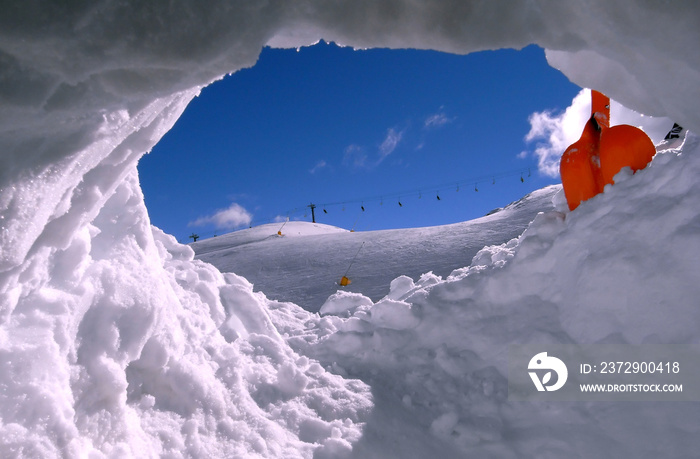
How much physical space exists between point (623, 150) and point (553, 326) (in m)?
1.63

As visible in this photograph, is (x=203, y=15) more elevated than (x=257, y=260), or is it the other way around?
(x=257, y=260)

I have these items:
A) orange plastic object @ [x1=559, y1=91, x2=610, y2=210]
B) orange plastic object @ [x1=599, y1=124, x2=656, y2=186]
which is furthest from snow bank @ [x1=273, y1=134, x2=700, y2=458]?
orange plastic object @ [x1=559, y1=91, x2=610, y2=210]

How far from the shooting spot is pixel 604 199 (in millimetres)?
3287

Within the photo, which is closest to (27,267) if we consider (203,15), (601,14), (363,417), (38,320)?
(38,320)

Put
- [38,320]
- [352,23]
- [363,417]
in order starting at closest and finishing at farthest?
[352,23] < [38,320] < [363,417]

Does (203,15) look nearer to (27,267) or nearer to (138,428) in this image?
(27,267)

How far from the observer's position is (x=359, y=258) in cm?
801

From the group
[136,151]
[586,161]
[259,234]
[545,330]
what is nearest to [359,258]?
[586,161]

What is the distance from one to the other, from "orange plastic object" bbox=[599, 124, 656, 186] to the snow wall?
185 cm

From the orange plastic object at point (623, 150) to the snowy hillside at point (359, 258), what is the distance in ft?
9.94

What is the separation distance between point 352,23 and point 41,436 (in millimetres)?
1886

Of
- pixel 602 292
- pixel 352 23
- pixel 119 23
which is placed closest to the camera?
pixel 119 23

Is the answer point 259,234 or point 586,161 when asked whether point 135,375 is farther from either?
point 259,234

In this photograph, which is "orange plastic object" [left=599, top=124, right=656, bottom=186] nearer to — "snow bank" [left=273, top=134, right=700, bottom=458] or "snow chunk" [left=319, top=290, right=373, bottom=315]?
"snow bank" [left=273, top=134, right=700, bottom=458]
